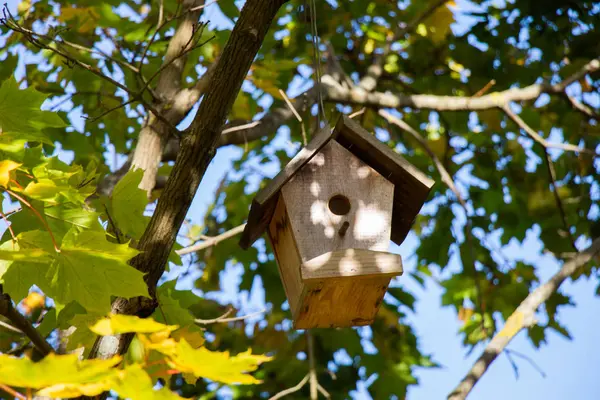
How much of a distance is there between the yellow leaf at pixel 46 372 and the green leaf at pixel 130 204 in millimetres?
1012

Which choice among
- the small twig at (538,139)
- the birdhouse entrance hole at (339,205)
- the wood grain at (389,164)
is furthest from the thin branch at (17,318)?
the small twig at (538,139)

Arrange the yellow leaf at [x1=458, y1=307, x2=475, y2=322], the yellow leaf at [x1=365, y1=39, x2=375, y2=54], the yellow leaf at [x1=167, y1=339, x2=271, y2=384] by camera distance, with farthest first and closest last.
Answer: the yellow leaf at [x1=458, y1=307, x2=475, y2=322]
the yellow leaf at [x1=365, y1=39, x2=375, y2=54]
the yellow leaf at [x1=167, y1=339, x2=271, y2=384]

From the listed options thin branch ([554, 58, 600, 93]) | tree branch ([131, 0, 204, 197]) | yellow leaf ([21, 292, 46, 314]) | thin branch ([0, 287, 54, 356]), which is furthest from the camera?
yellow leaf ([21, 292, 46, 314])

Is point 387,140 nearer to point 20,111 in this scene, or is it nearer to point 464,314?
point 464,314

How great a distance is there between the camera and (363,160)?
2463 mm

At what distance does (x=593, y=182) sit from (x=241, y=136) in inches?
109

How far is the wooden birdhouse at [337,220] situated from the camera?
2.19 m

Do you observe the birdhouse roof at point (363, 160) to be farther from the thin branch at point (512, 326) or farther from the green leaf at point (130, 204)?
the thin branch at point (512, 326)

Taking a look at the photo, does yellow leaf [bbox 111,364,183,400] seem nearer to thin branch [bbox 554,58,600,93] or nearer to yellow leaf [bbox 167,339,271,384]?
yellow leaf [bbox 167,339,271,384]

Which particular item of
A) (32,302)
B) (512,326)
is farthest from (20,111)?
(32,302)

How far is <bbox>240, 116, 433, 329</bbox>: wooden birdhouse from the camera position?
7.17 feet

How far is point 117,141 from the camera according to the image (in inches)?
157

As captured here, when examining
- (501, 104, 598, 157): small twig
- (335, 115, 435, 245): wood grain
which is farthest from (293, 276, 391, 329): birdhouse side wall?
(501, 104, 598, 157): small twig

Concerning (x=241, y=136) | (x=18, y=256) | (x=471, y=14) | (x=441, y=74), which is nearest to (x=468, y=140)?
(x=441, y=74)
